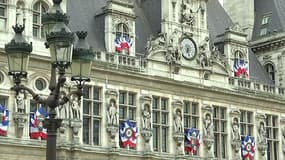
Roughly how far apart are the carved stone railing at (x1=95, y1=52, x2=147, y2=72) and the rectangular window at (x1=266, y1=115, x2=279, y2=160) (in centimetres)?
1021

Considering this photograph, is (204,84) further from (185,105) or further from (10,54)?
(10,54)

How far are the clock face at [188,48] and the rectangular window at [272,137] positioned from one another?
702 cm

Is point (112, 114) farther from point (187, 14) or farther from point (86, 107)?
point (187, 14)

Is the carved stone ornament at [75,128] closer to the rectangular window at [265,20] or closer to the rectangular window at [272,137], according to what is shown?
the rectangular window at [272,137]

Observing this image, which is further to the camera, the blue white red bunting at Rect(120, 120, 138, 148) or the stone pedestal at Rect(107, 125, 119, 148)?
the blue white red bunting at Rect(120, 120, 138, 148)

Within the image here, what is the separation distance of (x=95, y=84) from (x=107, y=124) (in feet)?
6.80

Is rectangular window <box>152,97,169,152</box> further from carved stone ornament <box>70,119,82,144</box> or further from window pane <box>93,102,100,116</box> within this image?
carved stone ornament <box>70,119,82,144</box>

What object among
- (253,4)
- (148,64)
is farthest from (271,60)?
(148,64)

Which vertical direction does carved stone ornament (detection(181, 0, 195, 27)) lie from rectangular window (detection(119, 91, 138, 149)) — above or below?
above

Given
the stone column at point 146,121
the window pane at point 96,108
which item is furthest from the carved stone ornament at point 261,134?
the window pane at point 96,108

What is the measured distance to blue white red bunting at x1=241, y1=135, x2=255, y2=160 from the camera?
39.3 meters

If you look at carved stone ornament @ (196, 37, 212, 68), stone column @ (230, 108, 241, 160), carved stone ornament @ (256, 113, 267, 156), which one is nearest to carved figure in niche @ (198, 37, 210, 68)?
carved stone ornament @ (196, 37, 212, 68)

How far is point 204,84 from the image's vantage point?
3828 cm

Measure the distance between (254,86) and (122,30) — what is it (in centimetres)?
1016
